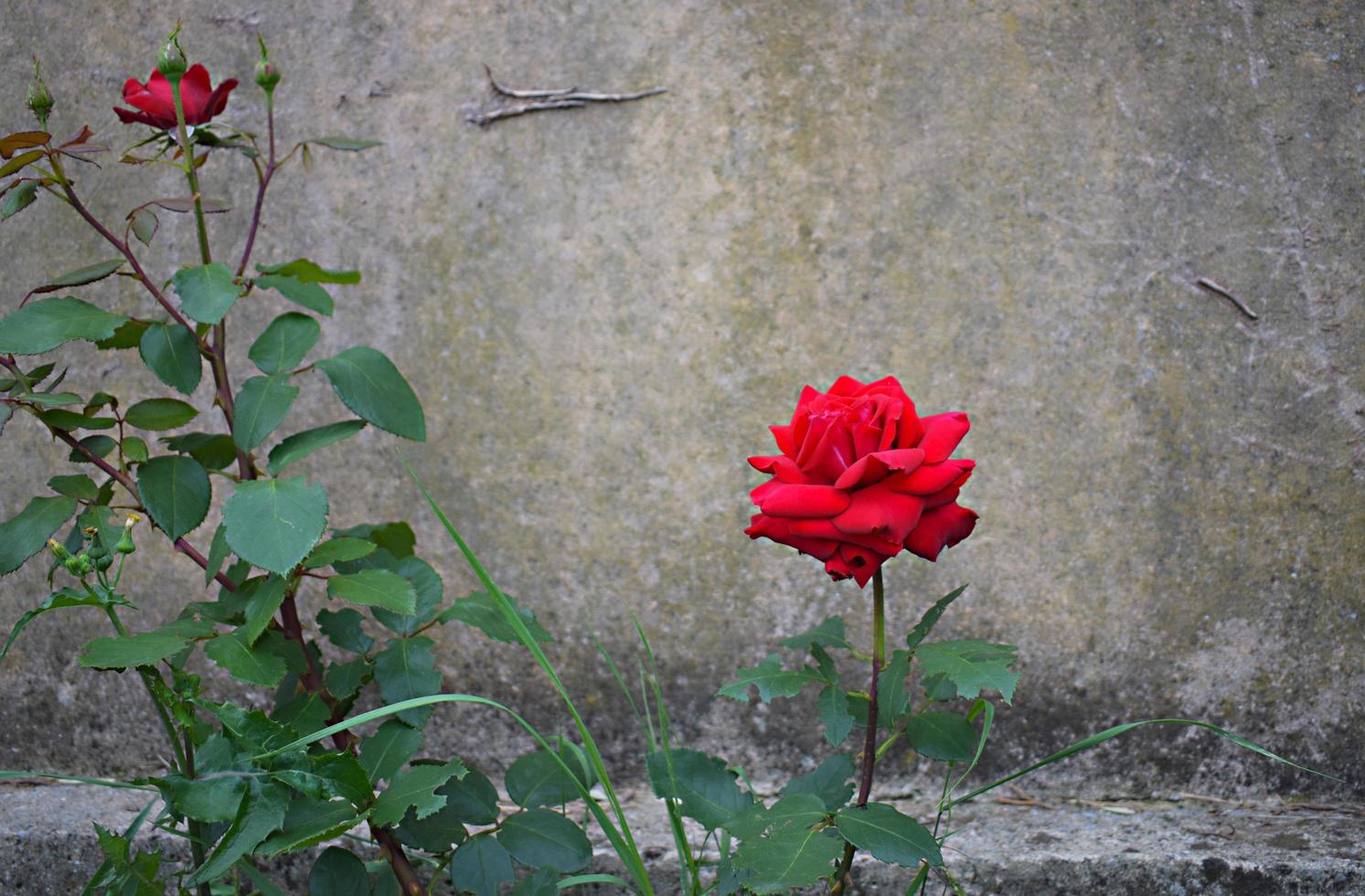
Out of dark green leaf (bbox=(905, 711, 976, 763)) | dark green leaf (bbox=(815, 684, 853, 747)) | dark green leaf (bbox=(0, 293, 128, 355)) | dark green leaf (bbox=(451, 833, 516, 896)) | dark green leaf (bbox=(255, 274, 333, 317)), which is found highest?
dark green leaf (bbox=(255, 274, 333, 317))

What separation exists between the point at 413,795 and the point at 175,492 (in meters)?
0.38

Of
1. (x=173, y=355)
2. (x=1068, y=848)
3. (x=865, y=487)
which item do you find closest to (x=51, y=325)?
→ (x=173, y=355)

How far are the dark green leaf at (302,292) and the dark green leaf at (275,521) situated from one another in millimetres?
210

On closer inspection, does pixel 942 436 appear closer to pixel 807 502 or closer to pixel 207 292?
pixel 807 502

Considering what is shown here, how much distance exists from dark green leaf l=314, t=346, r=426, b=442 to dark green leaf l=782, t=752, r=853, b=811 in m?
0.51

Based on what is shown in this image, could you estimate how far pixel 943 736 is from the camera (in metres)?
0.97

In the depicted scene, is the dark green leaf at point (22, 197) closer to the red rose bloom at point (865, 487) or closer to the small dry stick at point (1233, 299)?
the red rose bloom at point (865, 487)

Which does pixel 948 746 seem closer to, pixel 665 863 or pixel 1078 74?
pixel 665 863

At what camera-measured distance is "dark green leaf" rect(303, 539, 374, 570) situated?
3.30 feet

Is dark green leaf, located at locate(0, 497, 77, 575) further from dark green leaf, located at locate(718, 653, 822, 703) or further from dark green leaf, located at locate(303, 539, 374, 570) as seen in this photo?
dark green leaf, located at locate(718, 653, 822, 703)

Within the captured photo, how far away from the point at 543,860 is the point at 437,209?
929 mm

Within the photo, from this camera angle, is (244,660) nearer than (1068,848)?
Yes

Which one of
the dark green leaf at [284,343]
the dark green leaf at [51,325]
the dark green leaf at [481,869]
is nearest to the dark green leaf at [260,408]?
Answer: the dark green leaf at [284,343]

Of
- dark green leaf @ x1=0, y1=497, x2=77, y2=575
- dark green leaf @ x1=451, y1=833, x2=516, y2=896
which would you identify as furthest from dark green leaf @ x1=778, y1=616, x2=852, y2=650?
dark green leaf @ x1=0, y1=497, x2=77, y2=575
